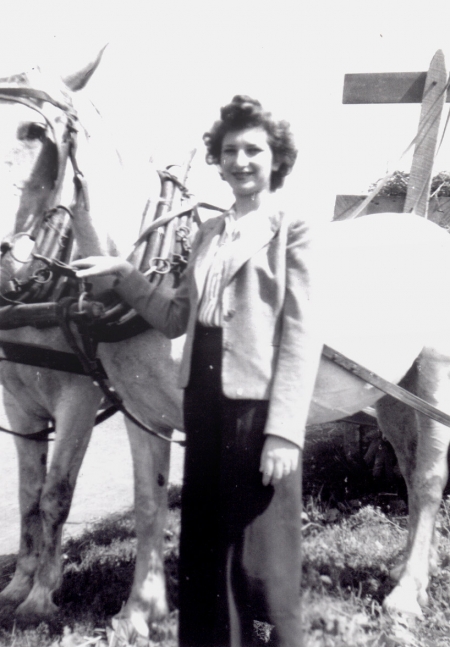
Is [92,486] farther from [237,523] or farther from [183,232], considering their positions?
[237,523]

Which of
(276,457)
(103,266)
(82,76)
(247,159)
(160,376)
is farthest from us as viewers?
(82,76)

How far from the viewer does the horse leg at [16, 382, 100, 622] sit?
2.87m

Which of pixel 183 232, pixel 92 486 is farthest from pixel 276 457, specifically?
pixel 92 486

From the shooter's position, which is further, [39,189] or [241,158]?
[39,189]

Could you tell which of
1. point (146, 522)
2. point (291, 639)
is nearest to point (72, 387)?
point (146, 522)

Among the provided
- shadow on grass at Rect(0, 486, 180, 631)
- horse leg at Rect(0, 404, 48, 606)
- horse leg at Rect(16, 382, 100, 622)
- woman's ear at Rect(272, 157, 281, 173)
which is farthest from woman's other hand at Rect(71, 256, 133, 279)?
shadow on grass at Rect(0, 486, 180, 631)

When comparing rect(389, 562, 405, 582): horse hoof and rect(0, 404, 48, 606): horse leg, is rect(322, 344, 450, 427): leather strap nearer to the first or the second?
rect(389, 562, 405, 582): horse hoof

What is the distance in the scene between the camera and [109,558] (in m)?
3.47

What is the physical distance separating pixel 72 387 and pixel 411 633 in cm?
166

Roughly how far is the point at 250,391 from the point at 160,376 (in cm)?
75

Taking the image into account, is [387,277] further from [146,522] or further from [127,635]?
[127,635]

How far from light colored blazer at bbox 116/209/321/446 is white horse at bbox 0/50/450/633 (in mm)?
508

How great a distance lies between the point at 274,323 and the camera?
5.99 ft

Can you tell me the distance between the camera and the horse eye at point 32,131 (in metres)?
2.27
